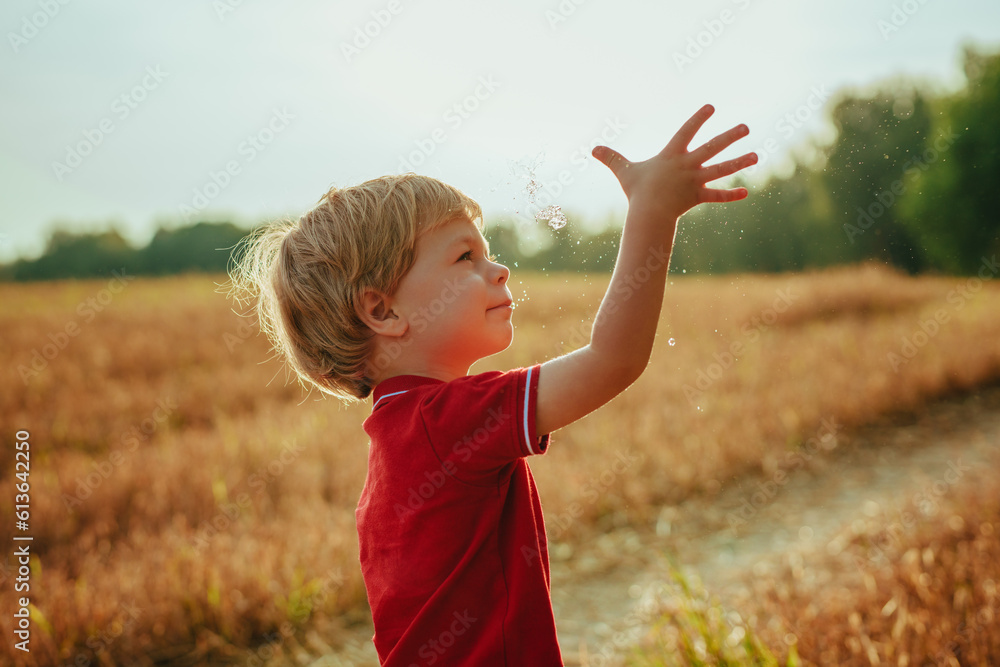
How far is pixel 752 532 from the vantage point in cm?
459

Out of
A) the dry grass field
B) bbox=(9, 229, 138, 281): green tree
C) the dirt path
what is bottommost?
the dirt path

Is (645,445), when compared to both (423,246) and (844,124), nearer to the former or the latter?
(844,124)

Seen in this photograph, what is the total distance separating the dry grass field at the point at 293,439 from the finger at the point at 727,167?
0.61m

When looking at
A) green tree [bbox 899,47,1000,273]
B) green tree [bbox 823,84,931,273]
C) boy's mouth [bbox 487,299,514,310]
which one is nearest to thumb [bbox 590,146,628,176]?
boy's mouth [bbox 487,299,514,310]

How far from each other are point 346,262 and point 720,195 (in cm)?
80

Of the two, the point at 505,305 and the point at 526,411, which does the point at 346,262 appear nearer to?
the point at 505,305

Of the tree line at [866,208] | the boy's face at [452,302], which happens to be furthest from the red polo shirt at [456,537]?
the tree line at [866,208]

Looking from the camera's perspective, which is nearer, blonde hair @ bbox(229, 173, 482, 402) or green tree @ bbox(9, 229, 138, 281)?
blonde hair @ bbox(229, 173, 482, 402)

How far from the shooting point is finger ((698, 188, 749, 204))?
1248 millimetres

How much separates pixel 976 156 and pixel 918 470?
114 inches

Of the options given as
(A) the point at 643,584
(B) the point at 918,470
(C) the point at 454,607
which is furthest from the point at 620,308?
(B) the point at 918,470

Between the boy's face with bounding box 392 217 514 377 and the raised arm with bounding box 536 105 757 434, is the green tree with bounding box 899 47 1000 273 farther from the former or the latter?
the boy's face with bounding box 392 217 514 377

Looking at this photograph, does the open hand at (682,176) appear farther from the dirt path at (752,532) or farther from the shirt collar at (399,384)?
the dirt path at (752,532)

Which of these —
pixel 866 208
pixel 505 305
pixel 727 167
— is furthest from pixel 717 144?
pixel 866 208
